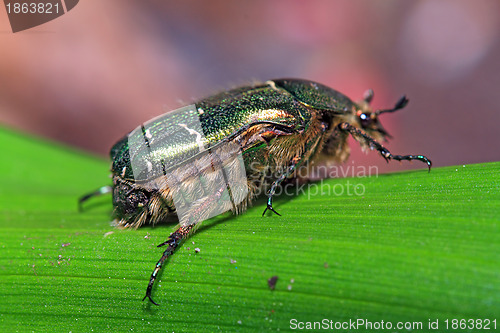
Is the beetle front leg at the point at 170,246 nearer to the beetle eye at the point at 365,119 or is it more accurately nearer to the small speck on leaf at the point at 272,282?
the small speck on leaf at the point at 272,282

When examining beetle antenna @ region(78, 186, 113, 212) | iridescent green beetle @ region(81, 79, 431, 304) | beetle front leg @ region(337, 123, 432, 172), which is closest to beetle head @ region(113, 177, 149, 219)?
iridescent green beetle @ region(81, 79, 431, 304)

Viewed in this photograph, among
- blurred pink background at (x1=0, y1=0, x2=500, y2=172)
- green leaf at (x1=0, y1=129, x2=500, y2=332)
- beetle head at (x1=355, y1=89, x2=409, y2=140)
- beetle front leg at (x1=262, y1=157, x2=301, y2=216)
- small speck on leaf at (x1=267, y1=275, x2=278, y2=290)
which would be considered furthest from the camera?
blurred pink background at (x1=0, y1=0, x2=500, y2=172)

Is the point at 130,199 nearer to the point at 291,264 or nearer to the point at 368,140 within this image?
the point at 291,264

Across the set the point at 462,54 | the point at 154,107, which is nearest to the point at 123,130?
the point at 154,107

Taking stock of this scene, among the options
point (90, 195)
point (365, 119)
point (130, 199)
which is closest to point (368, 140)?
point (365, 119)

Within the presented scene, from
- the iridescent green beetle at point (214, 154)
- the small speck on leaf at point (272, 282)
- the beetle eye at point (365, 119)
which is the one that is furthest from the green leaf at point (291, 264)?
the beetle eye at point (365, 119)

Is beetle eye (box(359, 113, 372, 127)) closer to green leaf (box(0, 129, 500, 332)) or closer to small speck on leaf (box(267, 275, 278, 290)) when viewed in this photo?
green leaf (box(0, 129, 500, 332))

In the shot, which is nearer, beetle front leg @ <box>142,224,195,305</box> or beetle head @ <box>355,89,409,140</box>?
beetle front leg @ <box>142,224,195,305</box>
